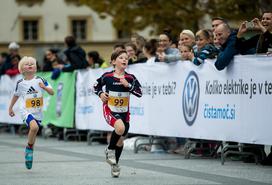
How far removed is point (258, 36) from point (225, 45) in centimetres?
51

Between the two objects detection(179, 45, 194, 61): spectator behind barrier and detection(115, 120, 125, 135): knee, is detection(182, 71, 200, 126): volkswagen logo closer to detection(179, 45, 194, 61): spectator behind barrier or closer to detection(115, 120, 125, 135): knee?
detection(179, 45, 194, 61): spectator behind barrier

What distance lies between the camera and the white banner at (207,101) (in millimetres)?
14289

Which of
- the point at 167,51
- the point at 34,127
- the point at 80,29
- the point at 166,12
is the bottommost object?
the point at 34,127

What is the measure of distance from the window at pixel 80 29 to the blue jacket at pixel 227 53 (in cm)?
6747

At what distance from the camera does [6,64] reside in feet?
92.9

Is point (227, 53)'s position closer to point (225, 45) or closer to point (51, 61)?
point (225, 45)

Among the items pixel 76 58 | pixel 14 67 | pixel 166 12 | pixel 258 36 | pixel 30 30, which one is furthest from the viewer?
pixel 30 30

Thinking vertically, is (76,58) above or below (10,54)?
below

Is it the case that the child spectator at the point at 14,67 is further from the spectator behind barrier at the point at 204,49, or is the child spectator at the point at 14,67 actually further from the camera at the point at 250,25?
the camera at the point at 250,25

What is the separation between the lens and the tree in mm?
37656

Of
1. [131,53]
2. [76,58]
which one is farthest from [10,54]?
[131,53]

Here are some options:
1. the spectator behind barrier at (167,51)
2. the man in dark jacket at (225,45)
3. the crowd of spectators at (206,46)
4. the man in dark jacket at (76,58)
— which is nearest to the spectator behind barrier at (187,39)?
the crowd of spectators at (206,46)

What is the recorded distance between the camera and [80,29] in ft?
270

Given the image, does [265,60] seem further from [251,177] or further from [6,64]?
[6,64]
